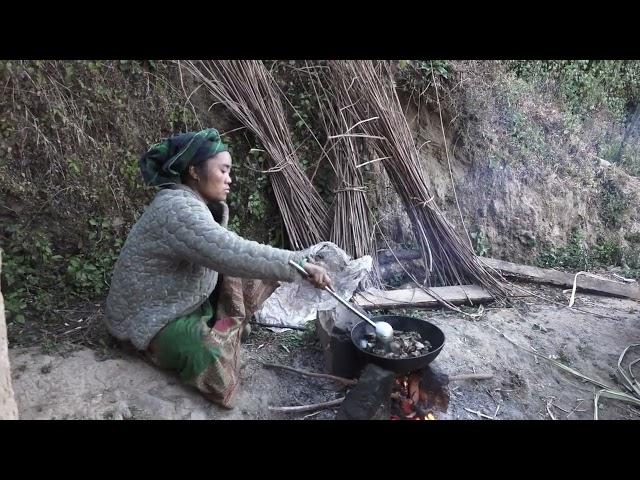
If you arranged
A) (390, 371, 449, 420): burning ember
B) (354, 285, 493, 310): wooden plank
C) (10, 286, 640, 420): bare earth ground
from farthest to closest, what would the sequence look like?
(354, 285, 493, 310): wooden plank, (390, 371, 449, 420): burning ember, (10, 286, 640, 420): bare earth ground

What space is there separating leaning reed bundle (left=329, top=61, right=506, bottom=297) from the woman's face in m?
1.67

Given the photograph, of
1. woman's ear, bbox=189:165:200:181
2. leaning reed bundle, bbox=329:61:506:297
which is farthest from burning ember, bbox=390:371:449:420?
leaning reed bundle, bbox=329:61:506:297

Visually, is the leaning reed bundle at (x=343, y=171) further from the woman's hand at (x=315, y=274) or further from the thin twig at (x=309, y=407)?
the woman's hand at (x=315, y=274)

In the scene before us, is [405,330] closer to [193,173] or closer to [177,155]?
[193,173]

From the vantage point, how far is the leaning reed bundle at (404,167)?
147 inches

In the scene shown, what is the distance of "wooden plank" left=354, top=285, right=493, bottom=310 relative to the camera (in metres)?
3.54

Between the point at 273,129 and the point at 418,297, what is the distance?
6.05 feet

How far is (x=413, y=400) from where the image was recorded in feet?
7.99

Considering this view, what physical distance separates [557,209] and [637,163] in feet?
7.19

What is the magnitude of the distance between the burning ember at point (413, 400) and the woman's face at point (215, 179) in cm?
141

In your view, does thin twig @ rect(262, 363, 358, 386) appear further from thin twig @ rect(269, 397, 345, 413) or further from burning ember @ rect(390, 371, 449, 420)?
burning ember @ rect(390, 371, 449, 420)

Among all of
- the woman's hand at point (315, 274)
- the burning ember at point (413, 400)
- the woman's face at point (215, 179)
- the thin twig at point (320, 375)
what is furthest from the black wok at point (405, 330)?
the woman's face at point (215, 179)

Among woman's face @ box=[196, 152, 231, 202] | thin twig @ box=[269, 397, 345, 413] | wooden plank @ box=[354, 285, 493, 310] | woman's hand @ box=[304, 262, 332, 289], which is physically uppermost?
woman's face @ box=[196, 152, 231, 202]

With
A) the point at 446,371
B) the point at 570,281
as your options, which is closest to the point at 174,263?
the point at 446,371
